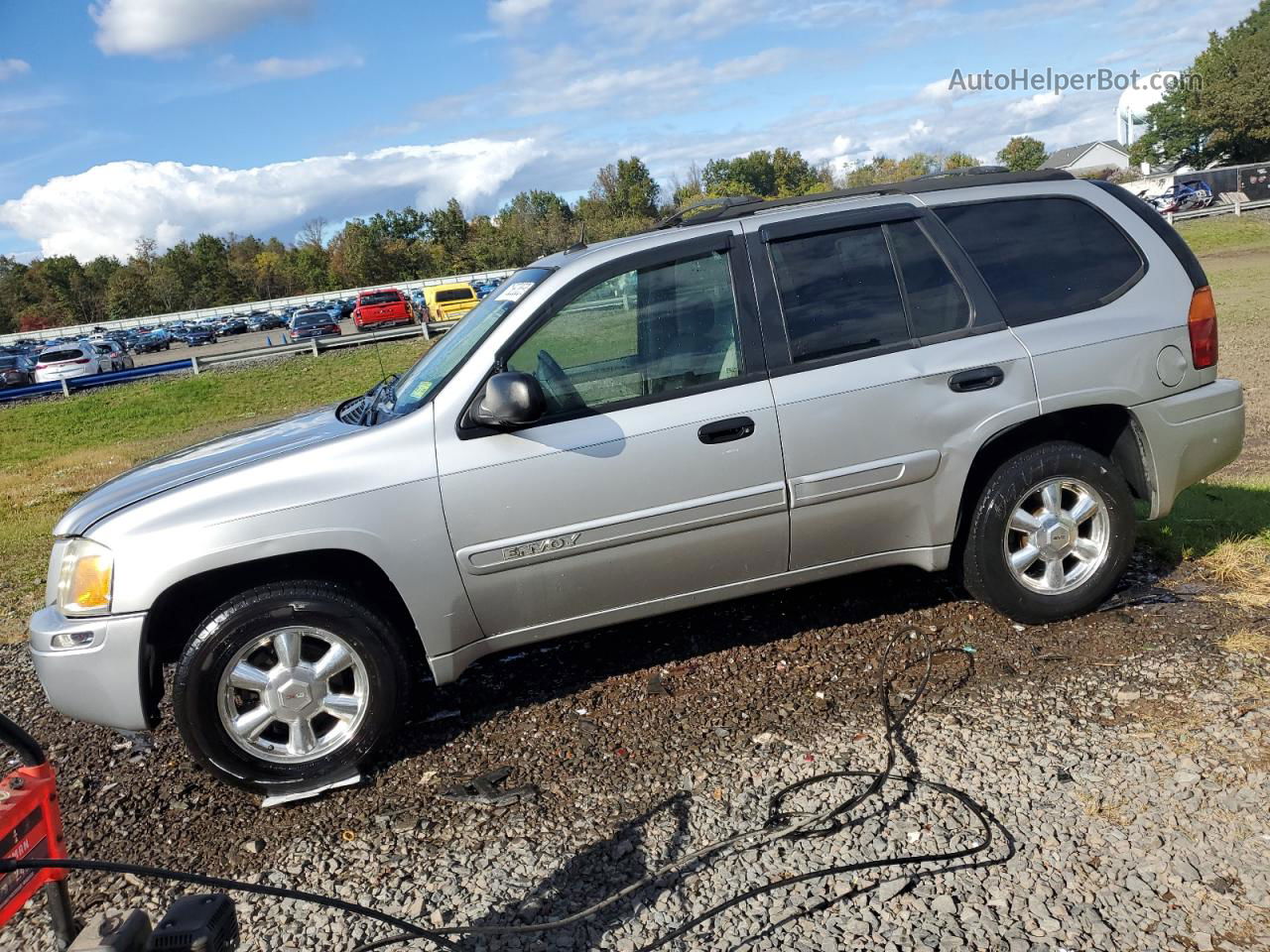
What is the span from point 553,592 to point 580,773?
27.6 inches

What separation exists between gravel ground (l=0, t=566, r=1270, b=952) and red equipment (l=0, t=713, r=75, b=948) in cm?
74

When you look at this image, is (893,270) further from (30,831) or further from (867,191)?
(30,831)

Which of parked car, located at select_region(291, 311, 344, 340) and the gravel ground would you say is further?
parked car, located at select_region(291, 311, 344, 340)

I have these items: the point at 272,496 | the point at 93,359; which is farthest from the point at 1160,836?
the point at 93,359

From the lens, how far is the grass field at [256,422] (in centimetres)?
577

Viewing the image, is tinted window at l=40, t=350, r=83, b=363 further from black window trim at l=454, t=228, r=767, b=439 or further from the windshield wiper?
black window trim at l=454, t=228, r=767, b=439

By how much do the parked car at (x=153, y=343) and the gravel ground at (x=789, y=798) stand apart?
52562 mm

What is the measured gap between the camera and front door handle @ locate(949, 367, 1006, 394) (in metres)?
4.23

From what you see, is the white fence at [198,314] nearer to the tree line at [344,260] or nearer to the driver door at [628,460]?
the tree line at [344,260]

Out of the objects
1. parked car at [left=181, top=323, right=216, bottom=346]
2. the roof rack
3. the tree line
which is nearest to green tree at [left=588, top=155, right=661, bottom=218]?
the tree line

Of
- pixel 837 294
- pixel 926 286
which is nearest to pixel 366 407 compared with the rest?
pixel 837 294

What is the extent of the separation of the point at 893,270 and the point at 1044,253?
76 centimetres

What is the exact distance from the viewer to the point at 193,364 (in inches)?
1033

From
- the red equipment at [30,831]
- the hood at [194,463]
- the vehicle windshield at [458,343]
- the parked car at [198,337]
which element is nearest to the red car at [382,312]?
the parked car at [198,337]
